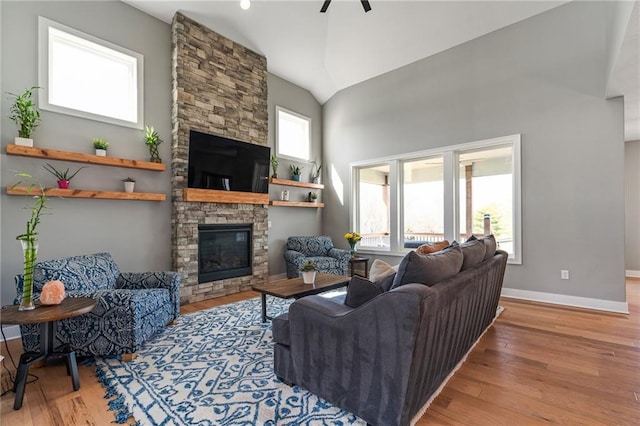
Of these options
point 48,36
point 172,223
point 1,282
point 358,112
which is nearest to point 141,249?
point 172,223

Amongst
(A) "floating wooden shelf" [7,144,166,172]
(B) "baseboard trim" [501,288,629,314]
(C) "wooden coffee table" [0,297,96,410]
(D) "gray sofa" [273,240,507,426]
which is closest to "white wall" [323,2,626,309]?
(B) "baseboard trim" [501,288,629,314]

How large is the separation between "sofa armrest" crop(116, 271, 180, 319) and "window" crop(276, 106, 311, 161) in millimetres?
3353

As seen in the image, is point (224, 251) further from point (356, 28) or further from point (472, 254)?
point (356, 28)

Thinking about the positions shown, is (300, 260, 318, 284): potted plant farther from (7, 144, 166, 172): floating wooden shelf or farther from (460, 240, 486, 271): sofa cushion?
(7, 144, 166, 172): floating wooden shelf

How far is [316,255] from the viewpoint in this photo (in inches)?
234

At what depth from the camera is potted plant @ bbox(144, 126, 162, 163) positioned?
4.13 m

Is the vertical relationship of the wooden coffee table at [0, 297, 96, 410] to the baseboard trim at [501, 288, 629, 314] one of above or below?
A: above

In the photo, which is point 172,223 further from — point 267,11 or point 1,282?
point 267,11

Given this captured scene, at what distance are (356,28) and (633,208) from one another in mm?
6393

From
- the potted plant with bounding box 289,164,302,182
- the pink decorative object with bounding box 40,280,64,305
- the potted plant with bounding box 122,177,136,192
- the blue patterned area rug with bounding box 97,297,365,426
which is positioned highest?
the potted plant with bounding box 289,164,302,182

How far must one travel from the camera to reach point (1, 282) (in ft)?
10.1

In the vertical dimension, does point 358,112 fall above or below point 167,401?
above

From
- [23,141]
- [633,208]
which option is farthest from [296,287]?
[633,208]

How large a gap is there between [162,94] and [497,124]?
4958mm
